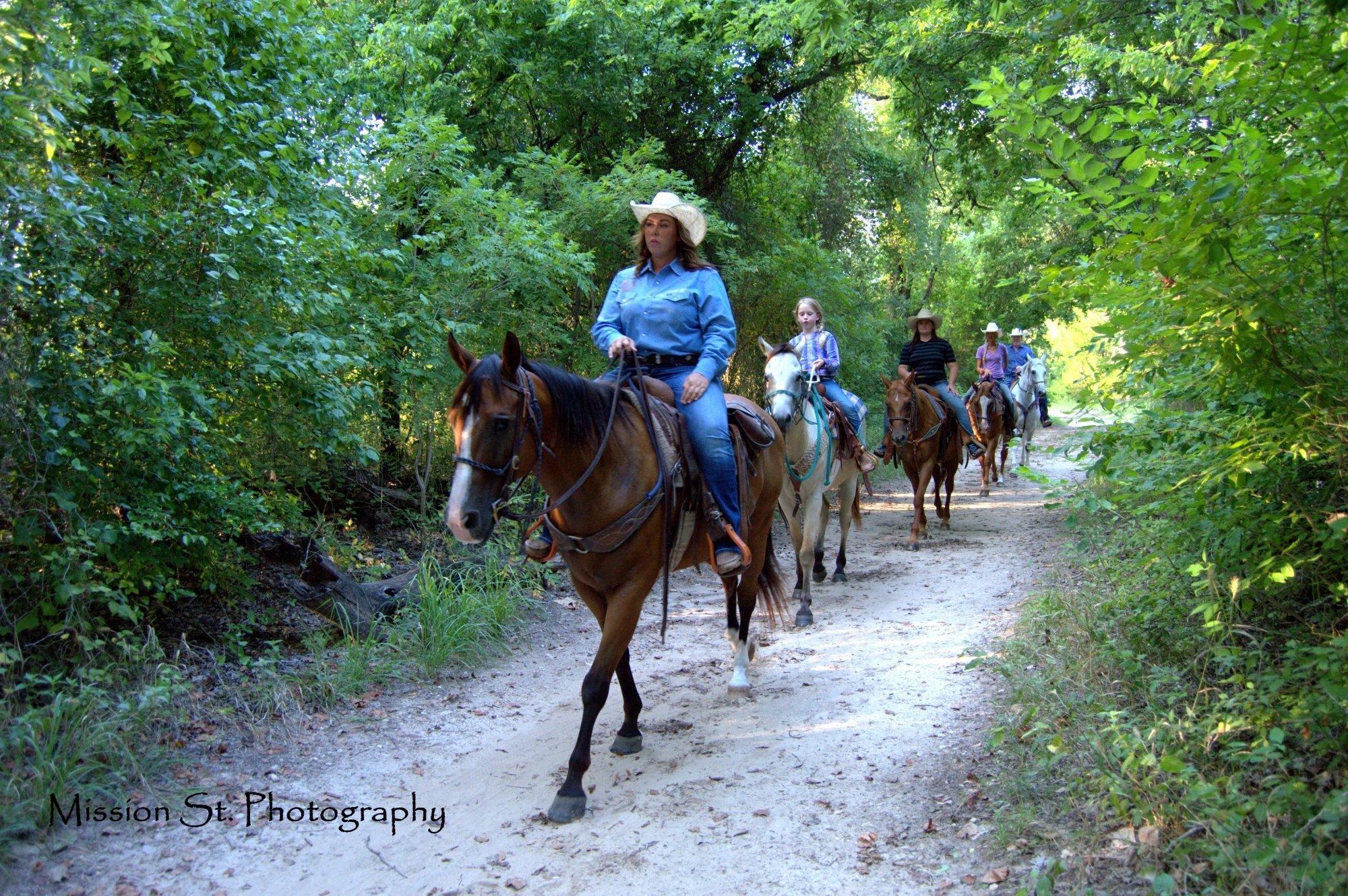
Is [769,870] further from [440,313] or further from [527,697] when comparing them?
[440,313]

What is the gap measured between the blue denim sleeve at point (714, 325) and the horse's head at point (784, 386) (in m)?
2.94

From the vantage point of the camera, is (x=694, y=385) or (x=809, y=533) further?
(x=809, y=533)

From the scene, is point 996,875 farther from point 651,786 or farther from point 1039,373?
point 1039,373

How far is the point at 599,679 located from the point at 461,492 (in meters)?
1.22

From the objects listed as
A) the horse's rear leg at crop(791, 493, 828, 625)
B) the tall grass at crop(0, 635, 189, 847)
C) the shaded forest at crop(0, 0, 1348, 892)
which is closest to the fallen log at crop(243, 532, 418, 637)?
the shaded forest at crop(0, 0, 1348, 892)

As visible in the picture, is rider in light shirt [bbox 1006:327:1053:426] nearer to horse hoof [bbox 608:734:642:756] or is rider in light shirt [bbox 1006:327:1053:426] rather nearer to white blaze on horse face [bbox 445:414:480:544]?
horse hoof [bbox 608:734:642:756]

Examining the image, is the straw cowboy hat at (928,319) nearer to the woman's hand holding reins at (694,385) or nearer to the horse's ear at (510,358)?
the woman's hand holding reins at (694,385)

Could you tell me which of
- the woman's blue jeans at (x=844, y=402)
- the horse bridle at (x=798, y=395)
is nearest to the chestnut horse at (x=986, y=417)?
the woman's blue jeans at (x=844, y=402)

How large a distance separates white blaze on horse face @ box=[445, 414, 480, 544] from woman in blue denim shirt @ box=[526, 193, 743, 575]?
141 cm

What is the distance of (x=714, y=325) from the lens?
17.2ft

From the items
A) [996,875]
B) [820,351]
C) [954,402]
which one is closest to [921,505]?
[954,402]

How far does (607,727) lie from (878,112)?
16920 millimetres

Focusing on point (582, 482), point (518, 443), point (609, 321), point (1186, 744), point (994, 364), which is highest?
point (609, 321)

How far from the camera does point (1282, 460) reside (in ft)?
12.5
